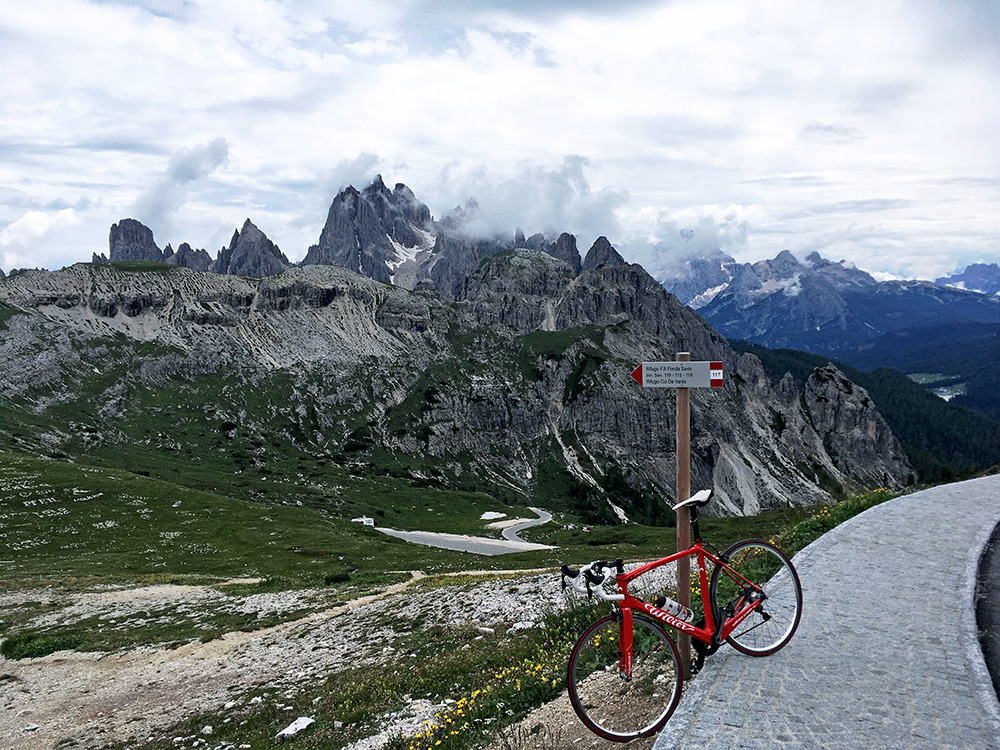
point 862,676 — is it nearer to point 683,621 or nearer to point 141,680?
point 683,621

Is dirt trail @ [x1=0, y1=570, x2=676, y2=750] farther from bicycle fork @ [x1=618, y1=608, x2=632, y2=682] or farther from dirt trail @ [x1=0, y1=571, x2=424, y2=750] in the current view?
bicycle fork @ [x1=618, y1=608, x2=632, y2=682]

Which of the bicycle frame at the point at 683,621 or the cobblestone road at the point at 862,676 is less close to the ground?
the bicycle frame at the point at 683,621

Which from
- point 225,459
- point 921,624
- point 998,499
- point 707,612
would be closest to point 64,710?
point 707,612

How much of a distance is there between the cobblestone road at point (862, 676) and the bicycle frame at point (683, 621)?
26.0 inches

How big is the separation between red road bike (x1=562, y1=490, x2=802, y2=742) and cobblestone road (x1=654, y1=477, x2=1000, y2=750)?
1.68ft

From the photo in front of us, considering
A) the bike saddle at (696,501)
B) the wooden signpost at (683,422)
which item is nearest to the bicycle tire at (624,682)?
the wooden signpost at (683,422)

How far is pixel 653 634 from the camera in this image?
1065 centimetres

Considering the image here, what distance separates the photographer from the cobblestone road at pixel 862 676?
8477 millimetres

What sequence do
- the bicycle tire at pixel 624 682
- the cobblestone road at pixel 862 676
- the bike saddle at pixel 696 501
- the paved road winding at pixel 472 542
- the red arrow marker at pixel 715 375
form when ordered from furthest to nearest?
the paved road winding at pixel 472 542 → the red arrow marker at pixel 715 375 → the bike saddle at pixel 696 501 → the bicycle tire at pixel 624 682 → the cobblestone road at pixel 862 676

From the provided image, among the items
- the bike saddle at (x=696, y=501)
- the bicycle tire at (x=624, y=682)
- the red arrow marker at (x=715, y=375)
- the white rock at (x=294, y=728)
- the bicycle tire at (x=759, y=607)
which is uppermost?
the red arrow marker at (x=715, y=375)

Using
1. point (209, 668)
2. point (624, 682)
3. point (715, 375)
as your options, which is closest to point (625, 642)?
point (624, 682)

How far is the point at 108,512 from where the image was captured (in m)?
73.6

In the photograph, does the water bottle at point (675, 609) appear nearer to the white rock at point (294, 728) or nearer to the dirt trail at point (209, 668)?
the dirt trail at point (209, 668)

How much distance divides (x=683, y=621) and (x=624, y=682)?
5.81 ft
